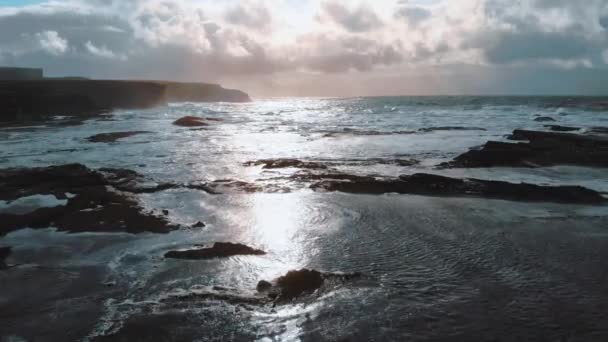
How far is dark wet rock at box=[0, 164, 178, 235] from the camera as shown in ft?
29.9

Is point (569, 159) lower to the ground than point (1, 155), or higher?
higher

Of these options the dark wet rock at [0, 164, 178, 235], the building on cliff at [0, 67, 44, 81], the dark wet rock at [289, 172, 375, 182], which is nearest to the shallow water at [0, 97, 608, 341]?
the dark wet rock at [0, 164, 178, 235]

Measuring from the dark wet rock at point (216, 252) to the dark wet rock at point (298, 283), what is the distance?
131 cm

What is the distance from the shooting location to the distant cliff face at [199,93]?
513 feet

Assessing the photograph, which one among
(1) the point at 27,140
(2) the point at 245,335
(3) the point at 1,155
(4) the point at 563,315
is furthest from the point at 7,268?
(1) the point at 27,140

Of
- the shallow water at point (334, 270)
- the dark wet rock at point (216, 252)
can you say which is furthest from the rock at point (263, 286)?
the dark wet rock at point (216, 252)

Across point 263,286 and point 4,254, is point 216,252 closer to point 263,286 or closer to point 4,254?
point 263,286

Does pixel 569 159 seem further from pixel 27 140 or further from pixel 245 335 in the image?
pixel 27 140

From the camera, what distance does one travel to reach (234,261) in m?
7.05

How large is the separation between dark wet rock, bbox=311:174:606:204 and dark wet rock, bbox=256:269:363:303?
6.19 m

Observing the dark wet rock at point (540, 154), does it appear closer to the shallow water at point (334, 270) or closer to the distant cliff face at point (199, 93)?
the shallow water at point (334, 270)

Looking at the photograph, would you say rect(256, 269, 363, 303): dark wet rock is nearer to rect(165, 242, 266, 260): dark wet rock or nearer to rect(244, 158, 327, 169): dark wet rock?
rect(165, 242, 266, 260): dark wet rock

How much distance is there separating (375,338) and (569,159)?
16056 mm

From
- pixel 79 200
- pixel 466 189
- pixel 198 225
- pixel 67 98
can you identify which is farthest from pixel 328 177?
pixel 67 98
